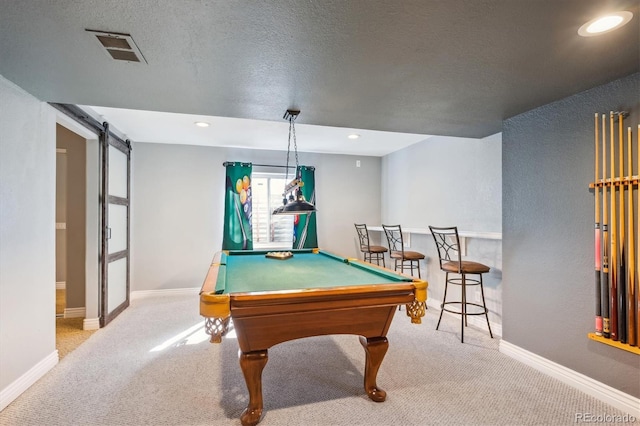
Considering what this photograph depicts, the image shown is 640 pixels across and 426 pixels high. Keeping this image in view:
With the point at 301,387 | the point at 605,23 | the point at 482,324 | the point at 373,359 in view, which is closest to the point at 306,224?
the point at 482,324

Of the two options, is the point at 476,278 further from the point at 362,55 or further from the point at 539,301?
the point at 362,55

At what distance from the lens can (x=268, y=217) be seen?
5.47 metres

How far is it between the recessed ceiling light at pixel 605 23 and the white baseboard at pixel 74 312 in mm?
5204

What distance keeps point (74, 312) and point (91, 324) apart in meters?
0.66

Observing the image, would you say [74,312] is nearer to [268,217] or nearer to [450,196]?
[268,217]

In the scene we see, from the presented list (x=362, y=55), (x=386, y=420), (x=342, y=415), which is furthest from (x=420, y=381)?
(x=362, y=55)

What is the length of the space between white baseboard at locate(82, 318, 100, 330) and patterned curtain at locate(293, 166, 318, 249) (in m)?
2.78

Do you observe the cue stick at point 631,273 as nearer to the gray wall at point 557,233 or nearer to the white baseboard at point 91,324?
the gray wall at point 557,233

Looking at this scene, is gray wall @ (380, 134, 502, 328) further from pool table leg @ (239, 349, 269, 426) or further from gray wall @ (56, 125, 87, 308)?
gray wall @ (56, 125, 87, 308)

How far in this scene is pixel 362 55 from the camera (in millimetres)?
1791

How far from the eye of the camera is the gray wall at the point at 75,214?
12.4 ft

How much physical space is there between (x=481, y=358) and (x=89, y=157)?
437 centimetres

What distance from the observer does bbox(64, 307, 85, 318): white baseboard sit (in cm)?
390

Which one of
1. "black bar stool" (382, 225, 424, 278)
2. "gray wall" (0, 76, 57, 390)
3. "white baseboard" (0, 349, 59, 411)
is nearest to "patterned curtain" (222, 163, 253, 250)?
"black bar stool" (382, 225, 424, 278)
